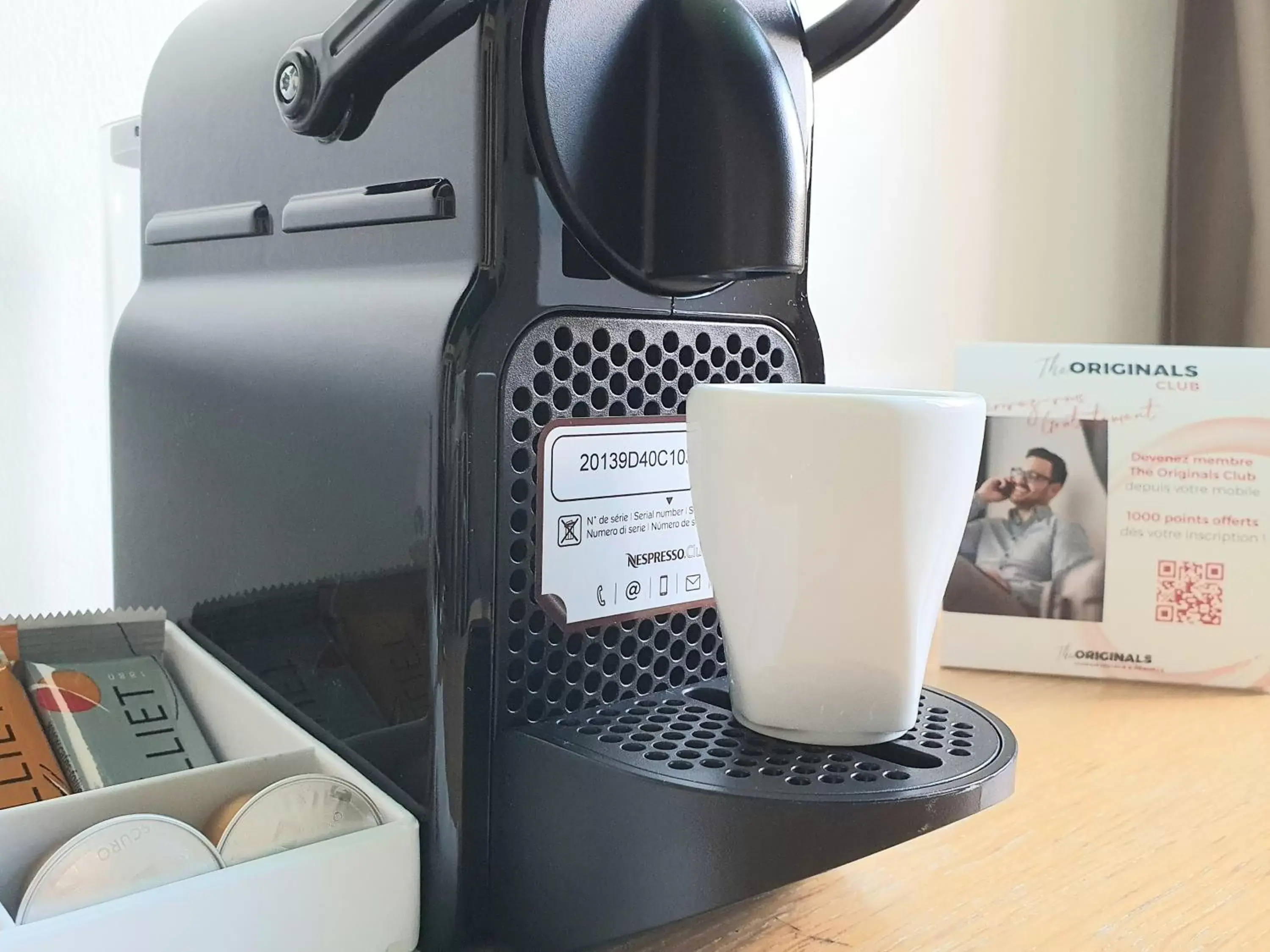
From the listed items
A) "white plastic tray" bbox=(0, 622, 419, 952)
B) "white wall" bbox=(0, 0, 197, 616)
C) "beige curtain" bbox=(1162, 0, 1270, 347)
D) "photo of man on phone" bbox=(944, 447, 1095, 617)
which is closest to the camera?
"white plastic tray" bbox=(0, 622, 419, 952)

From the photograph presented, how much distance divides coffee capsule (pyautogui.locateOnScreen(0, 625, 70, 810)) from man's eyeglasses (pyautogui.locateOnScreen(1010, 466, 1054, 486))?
23.1 inches

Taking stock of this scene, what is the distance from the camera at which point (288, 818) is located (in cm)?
35

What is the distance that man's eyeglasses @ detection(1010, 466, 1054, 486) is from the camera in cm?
76

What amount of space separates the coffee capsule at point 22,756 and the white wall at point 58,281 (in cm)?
24

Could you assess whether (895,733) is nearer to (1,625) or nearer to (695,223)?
(695,223)

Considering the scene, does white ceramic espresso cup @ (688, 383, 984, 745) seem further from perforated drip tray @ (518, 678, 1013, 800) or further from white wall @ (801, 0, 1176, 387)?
white wall @ (801, 0, 1176, 387)

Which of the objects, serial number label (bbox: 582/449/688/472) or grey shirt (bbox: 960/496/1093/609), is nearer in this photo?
serial number label (bbox: 582/449/688/472)

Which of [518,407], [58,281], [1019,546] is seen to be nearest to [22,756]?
[518,407]

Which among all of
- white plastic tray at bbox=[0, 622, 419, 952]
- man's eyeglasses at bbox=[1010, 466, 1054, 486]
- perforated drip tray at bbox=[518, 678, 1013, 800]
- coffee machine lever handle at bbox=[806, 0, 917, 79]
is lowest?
white plastic tray at bbox=[0, 622, 419, 952]

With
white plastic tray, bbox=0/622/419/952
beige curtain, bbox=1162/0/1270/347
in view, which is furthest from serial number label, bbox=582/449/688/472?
beige curtain, bbox=1162/0/1270/347

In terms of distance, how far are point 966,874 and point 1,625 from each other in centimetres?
40

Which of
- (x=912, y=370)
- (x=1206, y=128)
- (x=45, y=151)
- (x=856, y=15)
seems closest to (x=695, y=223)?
(x=856, y=15)

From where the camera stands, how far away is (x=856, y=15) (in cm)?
45

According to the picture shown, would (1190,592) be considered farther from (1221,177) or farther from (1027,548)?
(1221,177)
